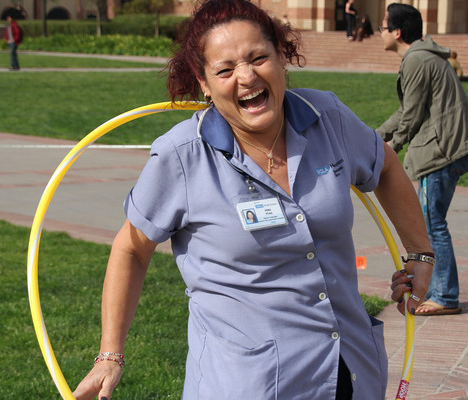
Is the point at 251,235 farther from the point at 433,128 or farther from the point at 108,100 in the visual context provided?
the point at 108,100

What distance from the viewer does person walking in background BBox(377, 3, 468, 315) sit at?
237 inches

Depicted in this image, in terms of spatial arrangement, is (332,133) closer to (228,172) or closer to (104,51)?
(228,172)

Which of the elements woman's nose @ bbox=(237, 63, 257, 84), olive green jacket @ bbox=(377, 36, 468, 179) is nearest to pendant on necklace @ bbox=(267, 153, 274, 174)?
woman's nose @ bbox=(237, 63, 257, 84)

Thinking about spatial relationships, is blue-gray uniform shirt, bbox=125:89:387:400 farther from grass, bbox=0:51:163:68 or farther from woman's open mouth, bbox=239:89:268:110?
grass, bbox=0:51:163:68

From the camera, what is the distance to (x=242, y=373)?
256cm

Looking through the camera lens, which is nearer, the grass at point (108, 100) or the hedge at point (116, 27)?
the grass at point (108, 100)

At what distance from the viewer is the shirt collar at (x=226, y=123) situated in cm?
261

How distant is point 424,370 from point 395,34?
241cm

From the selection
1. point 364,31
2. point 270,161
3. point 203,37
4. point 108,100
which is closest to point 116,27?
point 364,31

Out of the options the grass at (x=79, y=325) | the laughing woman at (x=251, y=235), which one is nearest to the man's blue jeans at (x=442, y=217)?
the grass at (x=79, y=325)

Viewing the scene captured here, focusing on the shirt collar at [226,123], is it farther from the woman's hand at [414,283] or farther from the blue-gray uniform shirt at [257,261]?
the woman's hand at [414,283]

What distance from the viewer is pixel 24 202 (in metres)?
10.6

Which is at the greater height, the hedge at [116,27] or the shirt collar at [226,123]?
the shirt collar at [226,123]

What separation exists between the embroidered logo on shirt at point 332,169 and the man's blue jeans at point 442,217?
3.48m
